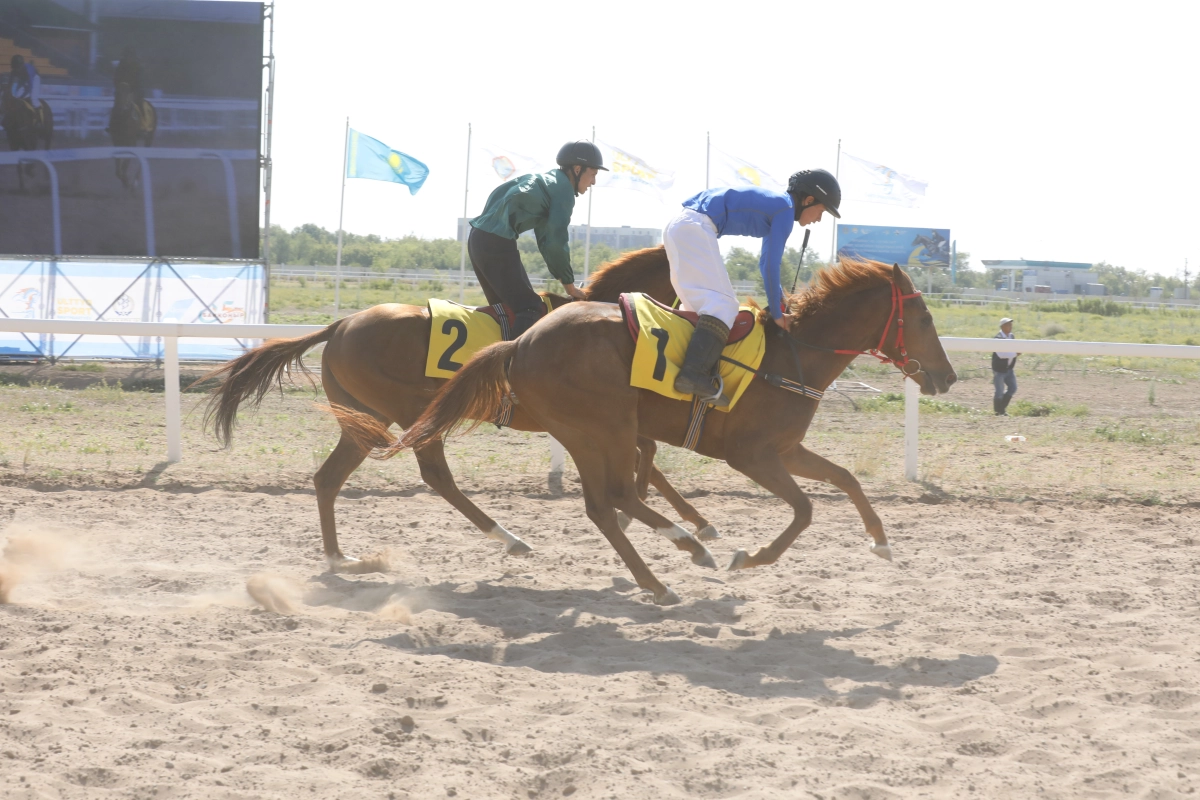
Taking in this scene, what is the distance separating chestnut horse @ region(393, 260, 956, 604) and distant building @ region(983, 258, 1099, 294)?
275 feet

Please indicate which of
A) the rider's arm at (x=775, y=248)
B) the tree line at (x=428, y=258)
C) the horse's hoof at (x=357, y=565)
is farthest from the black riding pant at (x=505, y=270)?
the tree line at (x=428, y=258)

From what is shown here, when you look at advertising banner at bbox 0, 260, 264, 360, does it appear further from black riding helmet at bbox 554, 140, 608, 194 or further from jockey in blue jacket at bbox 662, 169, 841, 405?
jockey in blue jacket at bbox 662, 169, 841, 405

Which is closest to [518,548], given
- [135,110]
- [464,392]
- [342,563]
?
[342,563]

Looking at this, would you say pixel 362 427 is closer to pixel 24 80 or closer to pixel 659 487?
pixel 659 487

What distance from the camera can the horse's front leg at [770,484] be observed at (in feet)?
17.4

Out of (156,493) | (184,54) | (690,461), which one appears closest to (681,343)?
(690,461)

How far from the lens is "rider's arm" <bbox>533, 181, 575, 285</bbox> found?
6.02 meters

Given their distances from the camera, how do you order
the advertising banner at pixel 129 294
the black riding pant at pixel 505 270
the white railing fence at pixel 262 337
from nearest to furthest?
the black riding pant at pixel 505 270, the white railing fence at pixel 262 337, the advertising banner at pixel 129 294

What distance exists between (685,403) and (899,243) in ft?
95.1

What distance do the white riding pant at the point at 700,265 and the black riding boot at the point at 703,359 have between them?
0.10 m

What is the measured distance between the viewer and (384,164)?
2478cm

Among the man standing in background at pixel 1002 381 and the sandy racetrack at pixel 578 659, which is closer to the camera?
the sandy racetrack at pixel 578 659

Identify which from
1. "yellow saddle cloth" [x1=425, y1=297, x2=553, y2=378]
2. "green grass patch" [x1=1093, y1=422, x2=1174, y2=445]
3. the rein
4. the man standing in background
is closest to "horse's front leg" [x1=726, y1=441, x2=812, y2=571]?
the rein

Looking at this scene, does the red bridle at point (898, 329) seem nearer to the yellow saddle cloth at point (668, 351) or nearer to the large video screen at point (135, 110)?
the yellow saddle cloth at point (668, 351)
